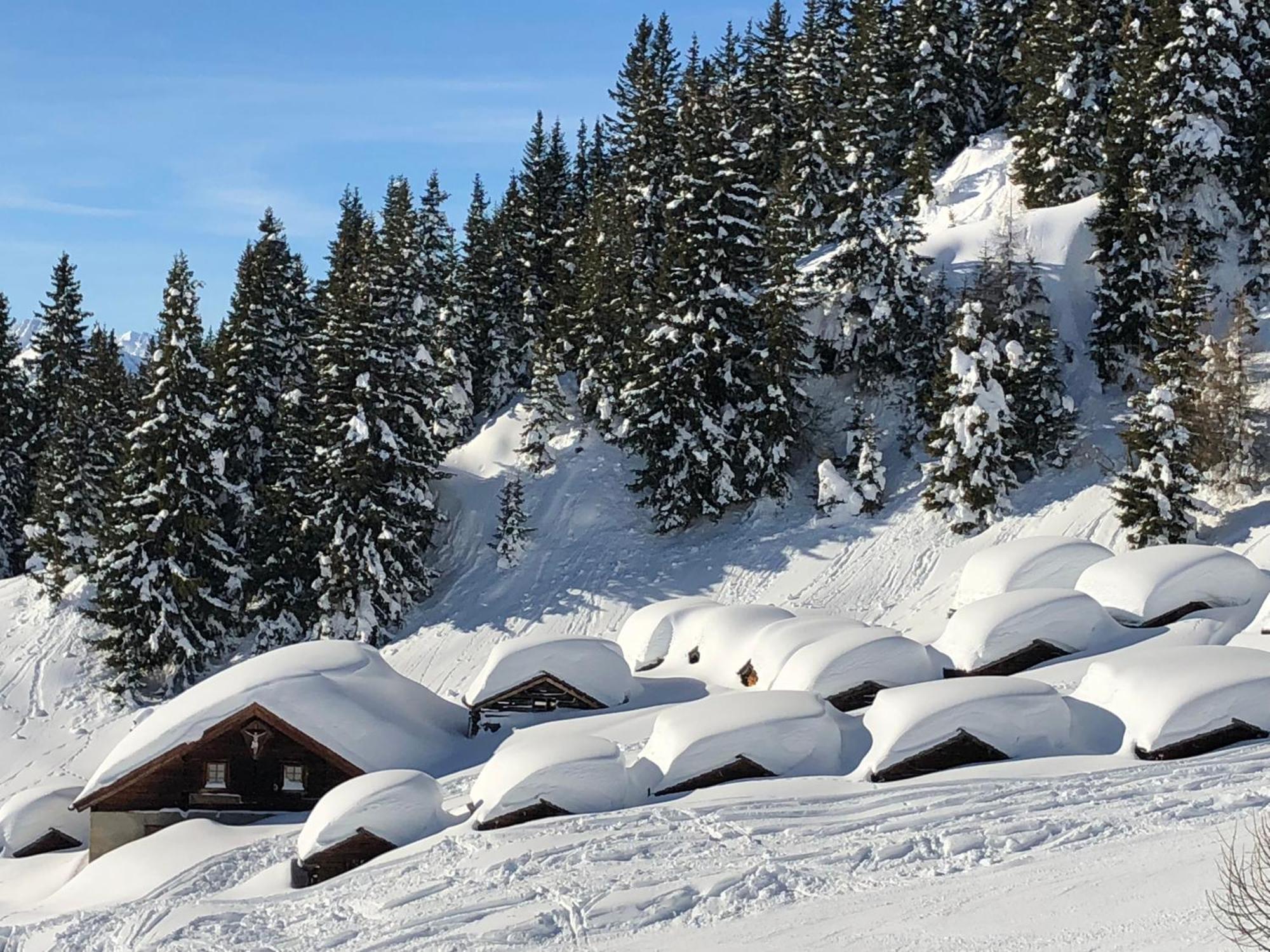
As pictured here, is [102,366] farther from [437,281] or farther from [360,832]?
[360,832]

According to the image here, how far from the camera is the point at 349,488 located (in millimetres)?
38656

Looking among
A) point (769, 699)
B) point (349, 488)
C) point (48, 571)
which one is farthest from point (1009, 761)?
point (48, 571)

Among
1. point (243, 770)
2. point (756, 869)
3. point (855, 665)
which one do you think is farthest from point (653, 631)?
point (756, 869)

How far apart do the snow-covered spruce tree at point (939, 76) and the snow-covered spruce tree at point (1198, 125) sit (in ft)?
52.5

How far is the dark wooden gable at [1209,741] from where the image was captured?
749 inches

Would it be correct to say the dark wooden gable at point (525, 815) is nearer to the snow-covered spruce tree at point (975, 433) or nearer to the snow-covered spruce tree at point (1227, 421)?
the snow-covered spruce tree at point (975, 433)

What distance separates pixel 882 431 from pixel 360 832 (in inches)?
1091

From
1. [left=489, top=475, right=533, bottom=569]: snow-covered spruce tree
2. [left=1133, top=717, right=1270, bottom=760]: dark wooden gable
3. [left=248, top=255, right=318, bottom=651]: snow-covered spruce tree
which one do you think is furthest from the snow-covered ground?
[left=489, top=475, right=533, bottom=569]: snow-covered spruce tree

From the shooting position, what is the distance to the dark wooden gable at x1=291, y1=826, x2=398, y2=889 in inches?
748

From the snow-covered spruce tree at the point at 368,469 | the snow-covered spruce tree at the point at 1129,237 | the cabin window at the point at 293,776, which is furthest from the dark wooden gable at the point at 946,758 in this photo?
the snow-covered spruce tree at the point at 368,469

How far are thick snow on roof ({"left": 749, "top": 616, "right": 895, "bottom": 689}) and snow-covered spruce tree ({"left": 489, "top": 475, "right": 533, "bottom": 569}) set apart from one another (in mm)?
16188

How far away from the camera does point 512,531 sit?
1657 inches

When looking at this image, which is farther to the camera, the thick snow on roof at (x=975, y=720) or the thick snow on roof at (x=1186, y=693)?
the thick snow on roof at (x=975, y=720)

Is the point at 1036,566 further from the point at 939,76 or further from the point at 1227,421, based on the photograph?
the point at 939,76
